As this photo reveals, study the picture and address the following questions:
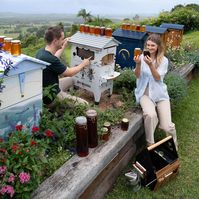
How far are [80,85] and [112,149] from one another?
4.60 ft

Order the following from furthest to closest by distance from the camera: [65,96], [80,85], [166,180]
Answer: [80,85] < [65,96] < [166,180]

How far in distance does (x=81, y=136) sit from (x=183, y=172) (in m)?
1.36

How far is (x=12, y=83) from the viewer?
7.66 ft

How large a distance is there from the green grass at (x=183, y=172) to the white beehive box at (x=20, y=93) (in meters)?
1.09

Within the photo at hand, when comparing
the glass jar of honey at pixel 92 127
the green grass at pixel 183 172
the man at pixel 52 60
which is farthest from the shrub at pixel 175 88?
the glass jar of honey at pixel 92 127

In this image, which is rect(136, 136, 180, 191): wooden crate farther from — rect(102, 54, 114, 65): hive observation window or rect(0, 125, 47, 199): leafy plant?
rect(102, 54, 114, 65): hive observation window

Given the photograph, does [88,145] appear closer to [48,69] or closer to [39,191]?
[39,191]

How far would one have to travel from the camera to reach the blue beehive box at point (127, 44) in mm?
4355

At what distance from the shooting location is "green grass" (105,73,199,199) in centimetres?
283

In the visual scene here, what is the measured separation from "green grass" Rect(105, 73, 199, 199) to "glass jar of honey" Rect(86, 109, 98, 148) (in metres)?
0.54

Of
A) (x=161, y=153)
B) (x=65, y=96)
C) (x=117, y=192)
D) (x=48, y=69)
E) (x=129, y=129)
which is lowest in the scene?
(x=117, y=192)

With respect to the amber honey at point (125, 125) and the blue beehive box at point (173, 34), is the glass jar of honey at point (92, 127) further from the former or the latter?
the blue beehive box at point (173, 34)

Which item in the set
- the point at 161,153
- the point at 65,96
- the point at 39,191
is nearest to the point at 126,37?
the point at 65,96

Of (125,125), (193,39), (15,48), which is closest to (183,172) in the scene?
(125,125)
